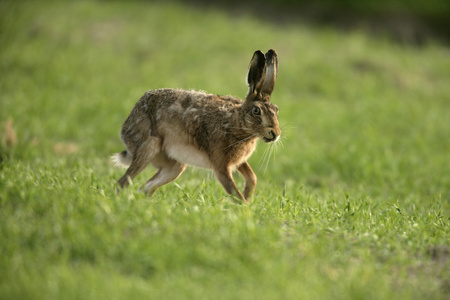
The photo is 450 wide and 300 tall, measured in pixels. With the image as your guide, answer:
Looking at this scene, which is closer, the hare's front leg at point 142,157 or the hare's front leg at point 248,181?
the hare's front leg at point 142,157

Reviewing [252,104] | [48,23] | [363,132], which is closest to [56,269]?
[252,104]

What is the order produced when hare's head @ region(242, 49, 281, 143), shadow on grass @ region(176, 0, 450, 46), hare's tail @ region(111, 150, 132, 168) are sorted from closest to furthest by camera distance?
hare's head @ region(242, 49, 281, 143)
hare's tail @ region(111, 150, 132, 168)
shadow on grass @ region(176, 0, 450, 46)

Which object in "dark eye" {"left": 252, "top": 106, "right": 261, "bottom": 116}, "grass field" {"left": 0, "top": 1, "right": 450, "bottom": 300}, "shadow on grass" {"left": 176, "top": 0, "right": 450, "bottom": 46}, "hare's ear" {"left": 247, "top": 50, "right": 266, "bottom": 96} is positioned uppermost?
"shadow on grass" {"left": 176, "top": 0, "right": 450, "bottom": 46}

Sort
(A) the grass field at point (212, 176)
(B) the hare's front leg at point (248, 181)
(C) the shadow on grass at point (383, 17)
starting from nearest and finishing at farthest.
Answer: (A) the grass field at point (212, 176) < (B) the hare's front leg at point (248, 181) < (C) the shadow on grass at point (383, 17)

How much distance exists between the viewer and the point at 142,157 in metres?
5.51

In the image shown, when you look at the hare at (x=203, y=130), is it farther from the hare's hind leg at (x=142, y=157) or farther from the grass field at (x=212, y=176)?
the grass field at (x=212, y=176)

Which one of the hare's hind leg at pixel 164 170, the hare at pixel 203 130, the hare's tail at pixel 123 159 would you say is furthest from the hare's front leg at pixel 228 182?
the hare's tail at pixel 123 159

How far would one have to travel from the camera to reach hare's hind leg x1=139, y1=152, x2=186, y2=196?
581cm

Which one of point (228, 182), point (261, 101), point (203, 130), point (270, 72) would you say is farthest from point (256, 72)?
point (228, 182)

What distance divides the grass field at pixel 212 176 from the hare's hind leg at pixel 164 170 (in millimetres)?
214

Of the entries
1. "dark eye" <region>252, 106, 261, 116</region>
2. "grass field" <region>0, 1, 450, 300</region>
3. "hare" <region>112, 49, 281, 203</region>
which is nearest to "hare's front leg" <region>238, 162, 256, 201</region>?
"hare" <region>112, 49, 281, 203</region>

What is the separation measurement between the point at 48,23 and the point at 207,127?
13210 millimetres

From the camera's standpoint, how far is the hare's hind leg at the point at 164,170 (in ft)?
19.1

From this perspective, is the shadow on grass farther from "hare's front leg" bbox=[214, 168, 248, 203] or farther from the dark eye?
"hare's front leg" bbox=[214, 168, 248, 203]
